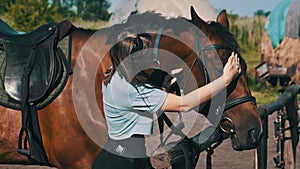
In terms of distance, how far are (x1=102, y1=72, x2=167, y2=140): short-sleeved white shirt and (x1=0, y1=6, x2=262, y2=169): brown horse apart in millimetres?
278

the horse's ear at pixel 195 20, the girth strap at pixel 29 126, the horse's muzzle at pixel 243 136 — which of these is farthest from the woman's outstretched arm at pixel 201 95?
the girth strap at pixel 29 126

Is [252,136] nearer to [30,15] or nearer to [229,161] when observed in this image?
[229,161]

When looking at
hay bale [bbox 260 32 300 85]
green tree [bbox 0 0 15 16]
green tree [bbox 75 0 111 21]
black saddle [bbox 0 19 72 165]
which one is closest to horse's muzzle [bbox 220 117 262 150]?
black saddle [bbox 0 19 72 165]

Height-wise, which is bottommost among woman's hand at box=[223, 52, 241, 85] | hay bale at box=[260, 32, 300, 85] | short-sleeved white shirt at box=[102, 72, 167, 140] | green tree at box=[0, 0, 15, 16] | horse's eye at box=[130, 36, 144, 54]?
short-sleeved white shirt at box=[102, 72, 167, 140]

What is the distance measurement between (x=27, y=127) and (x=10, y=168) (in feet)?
10.7

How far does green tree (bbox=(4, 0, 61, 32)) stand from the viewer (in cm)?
2086

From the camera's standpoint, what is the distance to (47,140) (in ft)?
13.5

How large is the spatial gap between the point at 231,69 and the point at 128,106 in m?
0.57

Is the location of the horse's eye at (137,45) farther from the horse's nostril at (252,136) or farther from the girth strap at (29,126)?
the girth strap at (29,126)

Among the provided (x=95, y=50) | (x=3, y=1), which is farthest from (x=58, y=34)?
(x=3, y=1)

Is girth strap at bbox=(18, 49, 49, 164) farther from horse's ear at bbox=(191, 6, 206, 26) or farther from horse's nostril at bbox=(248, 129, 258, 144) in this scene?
horse's nostril at bbox=(248, 129, 258, 144)

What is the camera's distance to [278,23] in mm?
18781

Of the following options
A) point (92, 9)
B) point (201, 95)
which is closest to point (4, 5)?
point (92, 9)

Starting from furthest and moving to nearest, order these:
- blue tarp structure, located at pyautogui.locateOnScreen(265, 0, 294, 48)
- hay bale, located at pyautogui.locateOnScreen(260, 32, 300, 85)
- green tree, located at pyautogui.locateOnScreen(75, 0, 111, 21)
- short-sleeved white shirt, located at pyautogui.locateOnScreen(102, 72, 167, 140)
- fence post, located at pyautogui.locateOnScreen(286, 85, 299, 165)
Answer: green tree, located at pyautogui.locateOnScreen(75, 0, 111, 21), blue tarp structure, located at pyautogui.locateOnScreen(265, 0, 294, 48), hay bale, located at pyautogui.locateOnScreen(260, 32, 300, 85), fence post, located at pyautogui.locateOnScreen(286, 85, 299, 165), short-sleeved white shirt, located at pyautogui.locateOnScreen(102, 72, 167, 140)
